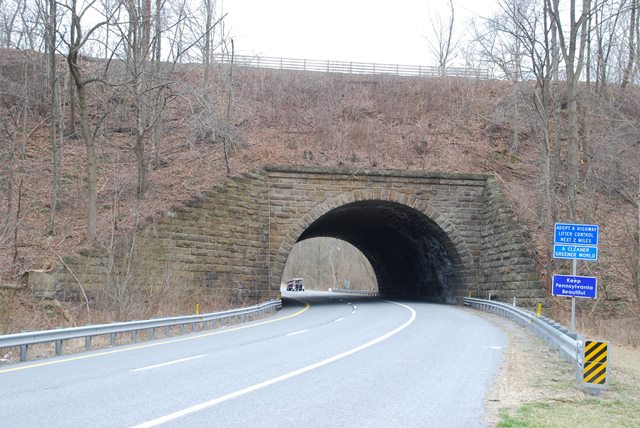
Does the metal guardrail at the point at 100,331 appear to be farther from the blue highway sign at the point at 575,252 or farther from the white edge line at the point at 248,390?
the blue highway sign at the point at 575,252

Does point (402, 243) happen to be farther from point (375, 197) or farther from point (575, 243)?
point (575, 243)

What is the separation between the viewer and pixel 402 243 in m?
35.7

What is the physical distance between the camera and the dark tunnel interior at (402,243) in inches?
1171

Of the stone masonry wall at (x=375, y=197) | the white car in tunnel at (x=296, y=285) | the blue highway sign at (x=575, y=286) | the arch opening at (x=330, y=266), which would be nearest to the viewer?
the blue highway sign at (x=575, y=286)

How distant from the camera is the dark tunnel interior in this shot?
97.6ft

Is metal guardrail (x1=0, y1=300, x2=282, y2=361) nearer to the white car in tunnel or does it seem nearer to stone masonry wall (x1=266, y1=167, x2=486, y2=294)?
stone masonry wall (x1=266, y1=167, x2=486, y2=294)

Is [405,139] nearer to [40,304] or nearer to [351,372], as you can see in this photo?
[40,304]

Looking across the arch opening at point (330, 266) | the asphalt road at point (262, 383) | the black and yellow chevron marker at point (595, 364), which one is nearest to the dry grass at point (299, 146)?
the asphalt road at point (262, 383)

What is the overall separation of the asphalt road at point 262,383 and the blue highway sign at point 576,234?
269 cm

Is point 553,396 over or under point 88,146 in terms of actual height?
under

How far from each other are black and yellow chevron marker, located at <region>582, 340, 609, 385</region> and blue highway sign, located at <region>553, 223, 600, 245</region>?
6200 mm

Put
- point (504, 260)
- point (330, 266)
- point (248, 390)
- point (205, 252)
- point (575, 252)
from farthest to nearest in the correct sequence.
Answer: point (330, 266) < point (504, 260) < point (205, 252) < point (575, 252) < point (248, 390)

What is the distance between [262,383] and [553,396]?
362 centimetres

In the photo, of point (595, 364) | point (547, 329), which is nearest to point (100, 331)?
point (595, 364)
